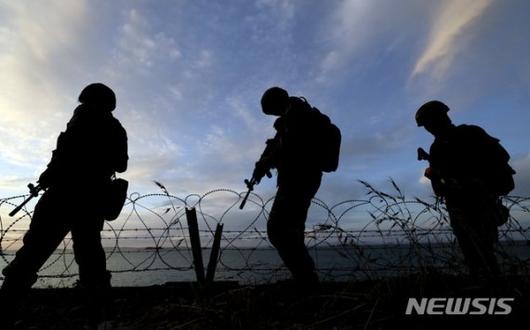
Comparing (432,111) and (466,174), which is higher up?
(432,111)

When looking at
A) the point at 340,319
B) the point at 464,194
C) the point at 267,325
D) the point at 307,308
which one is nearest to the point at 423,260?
the point at 340,319

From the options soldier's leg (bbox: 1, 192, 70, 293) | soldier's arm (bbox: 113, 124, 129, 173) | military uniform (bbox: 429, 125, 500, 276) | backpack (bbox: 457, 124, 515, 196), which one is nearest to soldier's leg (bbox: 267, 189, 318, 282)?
military uniform (bbox: 429, 125, 500, 276)

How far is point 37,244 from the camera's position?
3.01 m

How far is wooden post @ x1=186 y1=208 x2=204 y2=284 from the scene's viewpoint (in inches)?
187

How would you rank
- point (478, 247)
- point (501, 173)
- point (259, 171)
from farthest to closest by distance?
point (259, 171), point (501, 173), point (478, 247)

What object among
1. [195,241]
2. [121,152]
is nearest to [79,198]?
[121,152]

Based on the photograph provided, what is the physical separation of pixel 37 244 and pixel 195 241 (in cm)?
211

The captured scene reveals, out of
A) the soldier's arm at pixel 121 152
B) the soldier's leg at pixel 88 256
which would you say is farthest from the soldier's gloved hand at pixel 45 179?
the soldier's arm at pixel 121 152

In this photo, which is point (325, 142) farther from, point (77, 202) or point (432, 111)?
point (77, 202)

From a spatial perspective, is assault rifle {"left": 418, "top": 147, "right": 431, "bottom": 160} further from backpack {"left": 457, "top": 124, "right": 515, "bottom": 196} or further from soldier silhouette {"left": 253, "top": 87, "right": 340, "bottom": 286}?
soldier silhouette {"left": 253, "top": 87, "right": 340, "bottom": 286}

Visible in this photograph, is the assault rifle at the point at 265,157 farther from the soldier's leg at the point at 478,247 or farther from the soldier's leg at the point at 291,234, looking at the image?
the soldier's leg at the point at 478,247

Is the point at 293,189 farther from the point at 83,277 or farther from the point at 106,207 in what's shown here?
the point at 83,277

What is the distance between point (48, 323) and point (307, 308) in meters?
2.05

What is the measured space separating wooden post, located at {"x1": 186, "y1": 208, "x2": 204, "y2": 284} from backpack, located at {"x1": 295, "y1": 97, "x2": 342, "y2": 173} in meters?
2.01
